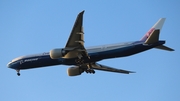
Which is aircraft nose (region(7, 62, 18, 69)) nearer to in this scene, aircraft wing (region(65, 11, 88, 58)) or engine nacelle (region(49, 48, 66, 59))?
engine nacelle (region(49, 48, 66, 59))

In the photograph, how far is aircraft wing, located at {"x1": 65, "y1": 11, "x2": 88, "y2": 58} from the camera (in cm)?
3887

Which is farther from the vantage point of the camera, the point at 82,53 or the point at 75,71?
the point at 75,71

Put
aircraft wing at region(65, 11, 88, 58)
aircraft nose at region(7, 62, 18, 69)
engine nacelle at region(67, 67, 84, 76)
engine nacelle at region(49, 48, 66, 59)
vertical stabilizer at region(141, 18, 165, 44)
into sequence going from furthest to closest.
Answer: engine nacelle at region(67, 67, 84, 76) → aircraft nose at region(7, 62, 18, 69) → engine nacelle at region(49, 48, 66, 59) → vertical stabilizer at region(141, 18, 165, 44) → aircraft wing at region(65, 11, 88, 58)

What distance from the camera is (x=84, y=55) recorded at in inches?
1775

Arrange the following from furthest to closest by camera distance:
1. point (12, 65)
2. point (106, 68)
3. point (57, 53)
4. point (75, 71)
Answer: point (106, 68) < point (12, 65) < point (75, 71) < point (57, 53)

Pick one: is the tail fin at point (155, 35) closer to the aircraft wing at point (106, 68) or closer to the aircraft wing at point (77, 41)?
the aircraft wing at point (106, 68)

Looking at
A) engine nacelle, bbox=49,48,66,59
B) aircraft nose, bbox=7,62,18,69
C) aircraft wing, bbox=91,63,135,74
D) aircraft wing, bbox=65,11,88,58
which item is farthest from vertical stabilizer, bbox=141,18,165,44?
aircraft nose, bbox=7,62,18,69

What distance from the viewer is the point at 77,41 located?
41.2 m

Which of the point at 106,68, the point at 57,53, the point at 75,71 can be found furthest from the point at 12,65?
the point at 106,68

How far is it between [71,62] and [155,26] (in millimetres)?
12061

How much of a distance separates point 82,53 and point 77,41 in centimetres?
377

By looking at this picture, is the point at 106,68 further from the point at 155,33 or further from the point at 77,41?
the point at 155,33

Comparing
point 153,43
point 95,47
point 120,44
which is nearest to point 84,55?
point 95,47

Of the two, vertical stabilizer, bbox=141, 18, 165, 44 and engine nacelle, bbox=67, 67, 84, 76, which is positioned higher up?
vertical stabilizer, bbox=141, 18, 165, 44
